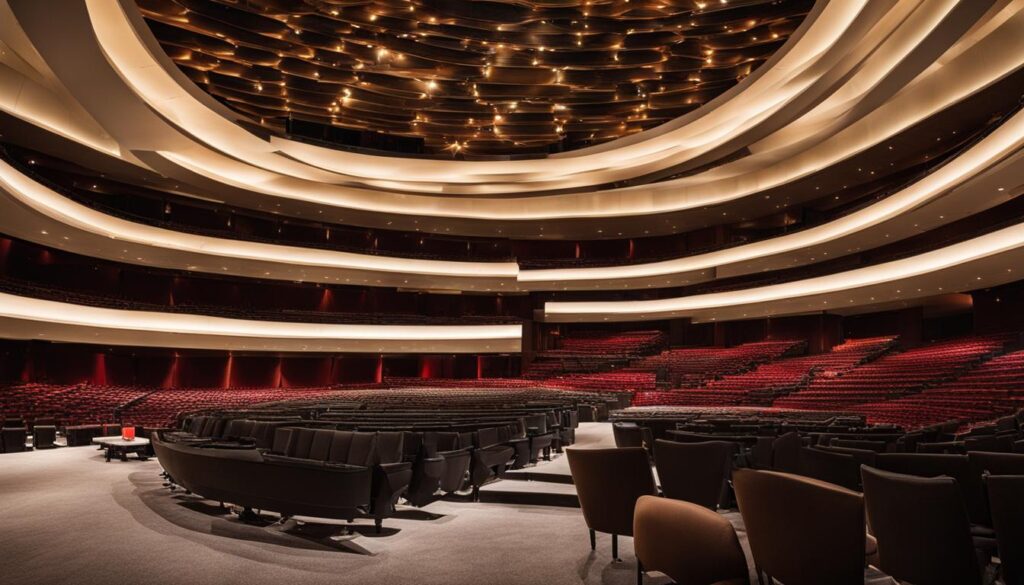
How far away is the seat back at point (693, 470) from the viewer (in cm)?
432

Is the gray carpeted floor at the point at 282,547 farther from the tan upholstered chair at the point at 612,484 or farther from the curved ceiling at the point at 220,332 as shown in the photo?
the curved ceiling at the point at 220,332

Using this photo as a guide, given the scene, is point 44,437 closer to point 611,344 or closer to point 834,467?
point 834,467

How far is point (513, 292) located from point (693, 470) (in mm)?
29752

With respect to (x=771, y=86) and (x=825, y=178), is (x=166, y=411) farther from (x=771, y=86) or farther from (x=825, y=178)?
(x=825, y=178)

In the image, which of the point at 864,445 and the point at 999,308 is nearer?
the point at 864,445

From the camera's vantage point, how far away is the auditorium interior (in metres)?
4.17

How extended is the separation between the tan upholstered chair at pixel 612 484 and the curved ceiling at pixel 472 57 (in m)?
16.2

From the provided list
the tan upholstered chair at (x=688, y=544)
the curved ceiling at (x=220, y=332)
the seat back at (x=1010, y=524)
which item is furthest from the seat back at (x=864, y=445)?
the curved ceiling at (x=220, y=332)

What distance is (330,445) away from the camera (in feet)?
20.5

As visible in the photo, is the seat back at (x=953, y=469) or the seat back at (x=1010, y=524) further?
the seat back at (x=953, y=469)

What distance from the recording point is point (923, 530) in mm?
2629

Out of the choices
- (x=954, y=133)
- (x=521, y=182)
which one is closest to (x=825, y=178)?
(x=954, y=133)

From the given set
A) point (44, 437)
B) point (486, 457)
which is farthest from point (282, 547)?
point (44, 437)

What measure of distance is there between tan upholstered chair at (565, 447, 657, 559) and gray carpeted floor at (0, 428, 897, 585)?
0.30m
